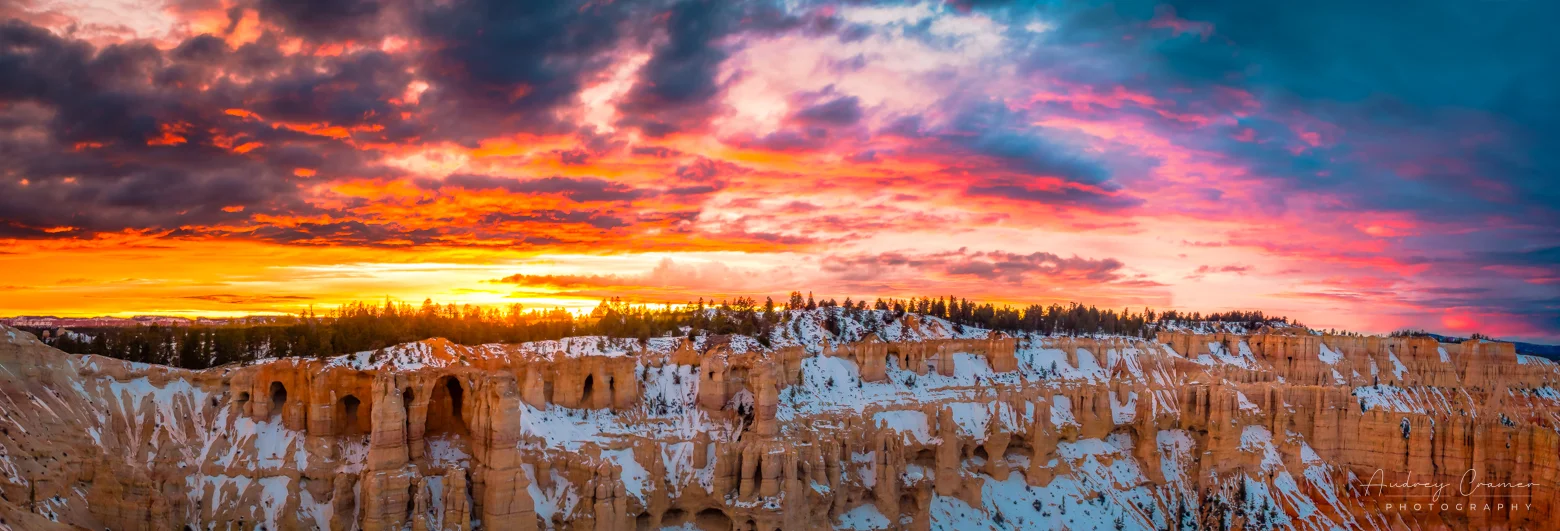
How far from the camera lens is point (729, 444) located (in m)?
49.9

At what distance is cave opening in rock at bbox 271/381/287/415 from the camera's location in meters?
47.2

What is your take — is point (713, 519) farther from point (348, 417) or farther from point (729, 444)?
point (348, 417)

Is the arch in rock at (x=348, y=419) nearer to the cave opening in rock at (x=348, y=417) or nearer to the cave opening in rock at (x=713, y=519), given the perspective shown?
the cave opening in rock at (x=348, y=417)

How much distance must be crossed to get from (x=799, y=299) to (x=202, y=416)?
10732cm

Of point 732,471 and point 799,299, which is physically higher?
point 799,299

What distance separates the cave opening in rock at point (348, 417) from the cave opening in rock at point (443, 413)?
11.9 feet

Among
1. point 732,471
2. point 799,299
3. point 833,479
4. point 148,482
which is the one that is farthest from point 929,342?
point 799,299

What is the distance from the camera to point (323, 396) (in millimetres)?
46094

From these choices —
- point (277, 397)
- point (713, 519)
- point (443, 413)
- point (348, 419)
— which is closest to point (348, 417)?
point (348, 419)

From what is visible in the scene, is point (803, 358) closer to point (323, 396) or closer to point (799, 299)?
point (323, 396)

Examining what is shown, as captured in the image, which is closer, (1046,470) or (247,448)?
(247,448)

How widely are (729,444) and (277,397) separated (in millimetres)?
24226

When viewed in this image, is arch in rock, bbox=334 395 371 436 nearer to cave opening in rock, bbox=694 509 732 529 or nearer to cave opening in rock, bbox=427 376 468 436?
cave opening in rock, bbox=427 376 468 436

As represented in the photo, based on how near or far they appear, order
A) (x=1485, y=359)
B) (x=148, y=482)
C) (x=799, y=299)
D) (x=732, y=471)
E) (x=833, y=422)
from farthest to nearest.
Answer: (x=799, y=299) < (x=1485, y=359) < (x=833, y=422) < (x=732, y=471) < (x=148, y=482)
